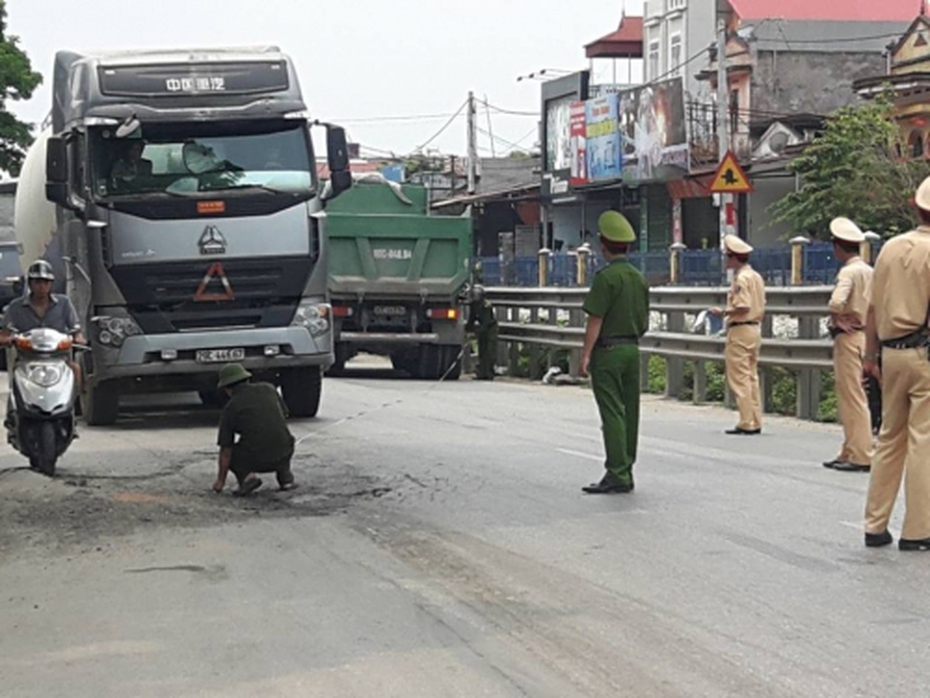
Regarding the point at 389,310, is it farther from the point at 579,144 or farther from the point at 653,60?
the point at 653,60

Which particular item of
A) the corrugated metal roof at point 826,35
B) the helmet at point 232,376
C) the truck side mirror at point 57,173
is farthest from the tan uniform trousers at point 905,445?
the corrugated metal roof at point 826,35

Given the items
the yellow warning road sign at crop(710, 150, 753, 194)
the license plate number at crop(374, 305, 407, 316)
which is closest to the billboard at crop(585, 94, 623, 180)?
the yellow warning road sign at crop(710, 150, 753, 194)

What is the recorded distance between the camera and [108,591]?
795 cm

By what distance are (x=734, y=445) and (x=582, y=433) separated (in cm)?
167

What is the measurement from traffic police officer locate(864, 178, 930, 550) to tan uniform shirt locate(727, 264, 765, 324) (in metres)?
6.26

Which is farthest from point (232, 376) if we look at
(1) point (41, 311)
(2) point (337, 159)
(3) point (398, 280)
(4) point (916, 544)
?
(3) point (398, 280)

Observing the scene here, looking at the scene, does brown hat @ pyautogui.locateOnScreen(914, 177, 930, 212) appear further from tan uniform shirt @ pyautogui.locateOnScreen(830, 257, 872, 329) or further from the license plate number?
the license plate number

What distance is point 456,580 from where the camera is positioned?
25.9 feet

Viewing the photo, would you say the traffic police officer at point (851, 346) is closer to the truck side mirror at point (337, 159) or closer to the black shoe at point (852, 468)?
the black shoe at point (852, 468)

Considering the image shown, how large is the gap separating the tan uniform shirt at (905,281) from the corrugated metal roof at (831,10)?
48.1 metres

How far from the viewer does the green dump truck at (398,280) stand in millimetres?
24578

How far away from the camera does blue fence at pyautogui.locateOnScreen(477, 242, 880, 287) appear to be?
2595cm

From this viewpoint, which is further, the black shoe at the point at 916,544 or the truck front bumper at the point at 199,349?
the truck front bumper at the point at 199,349

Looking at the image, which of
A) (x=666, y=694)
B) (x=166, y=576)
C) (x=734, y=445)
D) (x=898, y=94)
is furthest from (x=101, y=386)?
(x=898, y=94)
